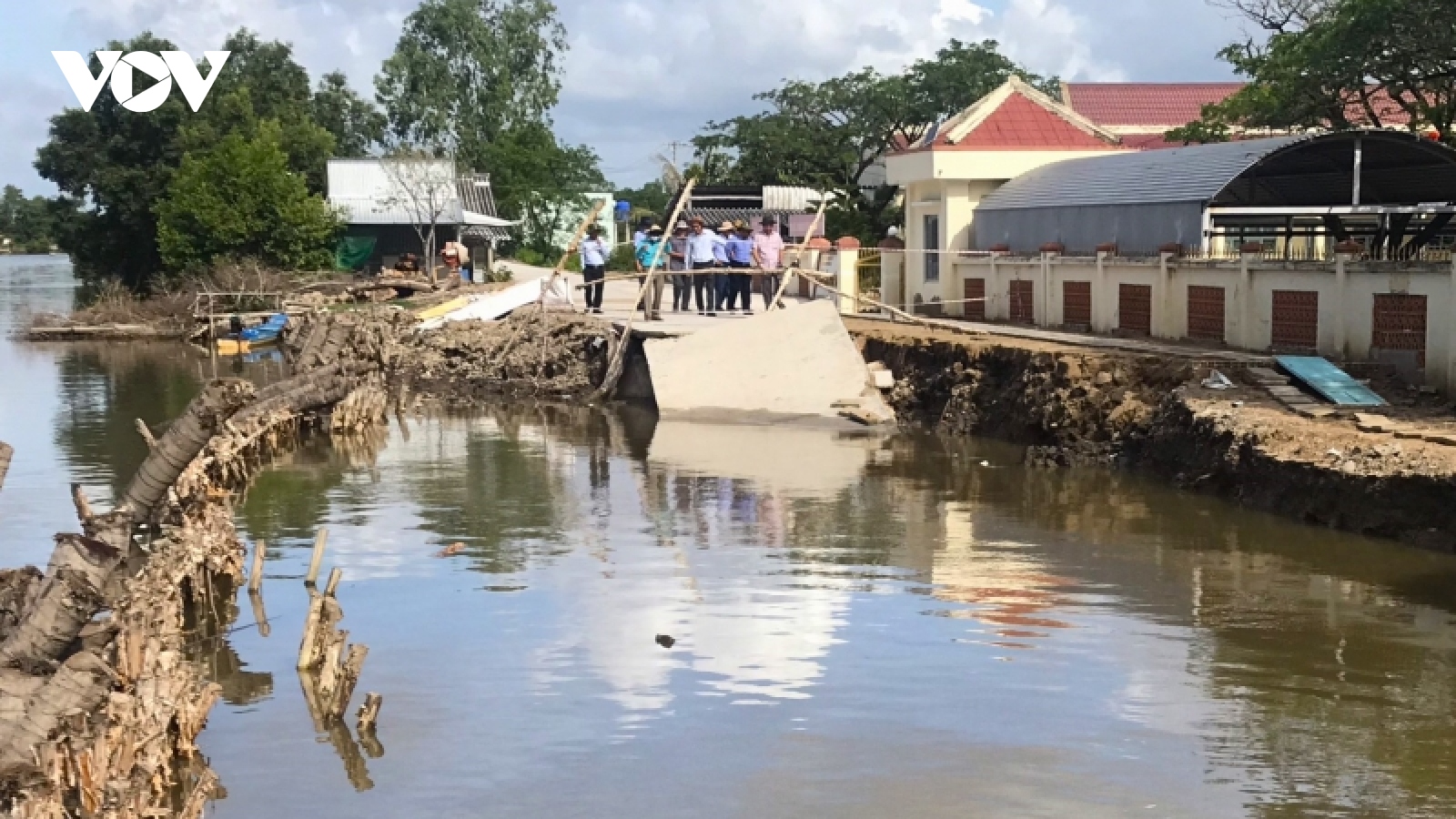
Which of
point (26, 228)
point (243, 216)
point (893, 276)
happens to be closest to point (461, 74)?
point (243, 216)

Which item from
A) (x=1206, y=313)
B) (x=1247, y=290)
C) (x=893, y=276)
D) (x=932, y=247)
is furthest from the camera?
(x=893, y=276)

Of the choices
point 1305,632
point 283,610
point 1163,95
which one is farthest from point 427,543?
point 1163,95

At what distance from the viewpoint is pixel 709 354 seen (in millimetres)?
25203

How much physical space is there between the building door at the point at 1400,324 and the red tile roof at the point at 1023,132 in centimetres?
1156

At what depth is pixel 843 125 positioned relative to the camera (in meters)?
54.6

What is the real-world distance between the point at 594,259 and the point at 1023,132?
760 centimetres

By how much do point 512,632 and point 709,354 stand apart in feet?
41.6

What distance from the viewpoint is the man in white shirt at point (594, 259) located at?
96.5 feet

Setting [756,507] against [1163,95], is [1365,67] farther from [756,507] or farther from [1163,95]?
[1163,95]

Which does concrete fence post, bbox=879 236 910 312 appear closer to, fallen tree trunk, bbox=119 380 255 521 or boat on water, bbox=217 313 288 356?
boat on water, bbox=217 313 288 356

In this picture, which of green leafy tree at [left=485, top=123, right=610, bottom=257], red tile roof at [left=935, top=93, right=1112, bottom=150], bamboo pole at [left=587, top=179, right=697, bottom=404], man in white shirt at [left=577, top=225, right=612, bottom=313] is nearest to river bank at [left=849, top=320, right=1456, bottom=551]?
bamboo pole at [left=587, top=179, right=697, bottom=404]

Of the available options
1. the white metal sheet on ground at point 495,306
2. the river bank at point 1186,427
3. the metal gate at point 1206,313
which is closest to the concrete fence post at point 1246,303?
the metal gate at point 1206,313

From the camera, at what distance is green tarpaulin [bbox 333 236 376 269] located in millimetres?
51781

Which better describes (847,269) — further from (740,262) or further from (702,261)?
(702,261)
